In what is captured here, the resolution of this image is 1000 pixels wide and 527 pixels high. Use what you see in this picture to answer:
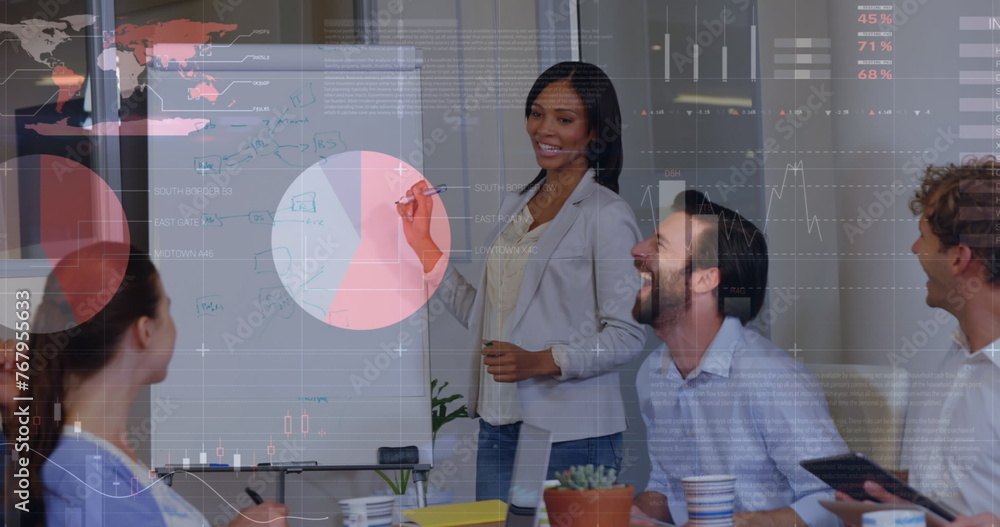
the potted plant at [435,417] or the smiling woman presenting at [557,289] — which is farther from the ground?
the smiling woman presenting at [557,289]

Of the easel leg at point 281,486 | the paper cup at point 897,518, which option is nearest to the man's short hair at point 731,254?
the paper cup at point 897,518

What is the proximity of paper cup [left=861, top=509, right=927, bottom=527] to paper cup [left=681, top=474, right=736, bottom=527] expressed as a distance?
0.33 metres

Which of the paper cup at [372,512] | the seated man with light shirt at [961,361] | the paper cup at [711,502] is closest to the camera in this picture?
the paper cup at [372,512]

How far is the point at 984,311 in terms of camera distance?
2.14 meters

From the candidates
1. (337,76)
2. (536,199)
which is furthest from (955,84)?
(337,76)

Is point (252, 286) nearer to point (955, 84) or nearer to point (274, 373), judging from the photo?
point (274, 373)

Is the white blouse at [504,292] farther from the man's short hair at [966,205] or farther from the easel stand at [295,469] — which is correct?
the man's short hair at [966,205]

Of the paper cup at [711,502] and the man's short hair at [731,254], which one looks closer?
the paper cup at [711,502]

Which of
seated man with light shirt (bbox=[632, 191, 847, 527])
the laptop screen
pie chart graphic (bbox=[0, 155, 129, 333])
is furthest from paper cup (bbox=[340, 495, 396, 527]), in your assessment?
pie chart graphic (bbox=[0, 155, 129, 333])

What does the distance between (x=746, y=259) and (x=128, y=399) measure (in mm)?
1639

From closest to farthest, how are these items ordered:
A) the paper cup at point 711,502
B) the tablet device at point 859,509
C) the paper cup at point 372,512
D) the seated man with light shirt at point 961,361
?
the paper cup at point 372,512, the paper cup at point 711,502, the tablet device at point 859,509, the seated man with light shirt at point 961,361

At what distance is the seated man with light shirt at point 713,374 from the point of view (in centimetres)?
214

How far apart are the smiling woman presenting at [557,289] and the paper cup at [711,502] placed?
32 cm

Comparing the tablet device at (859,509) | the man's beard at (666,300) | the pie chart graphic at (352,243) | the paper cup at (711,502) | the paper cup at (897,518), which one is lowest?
the tablet device at (859,509)
